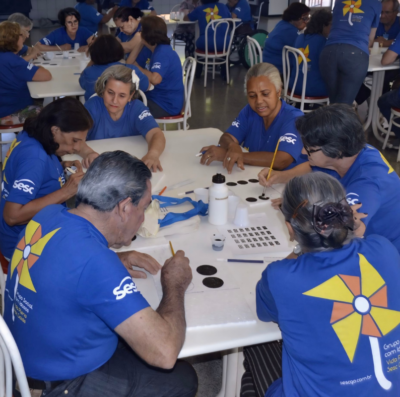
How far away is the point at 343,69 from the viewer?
432 centimetres

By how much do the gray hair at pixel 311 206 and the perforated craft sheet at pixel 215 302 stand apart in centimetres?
30

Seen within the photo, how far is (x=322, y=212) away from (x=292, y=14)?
481cm

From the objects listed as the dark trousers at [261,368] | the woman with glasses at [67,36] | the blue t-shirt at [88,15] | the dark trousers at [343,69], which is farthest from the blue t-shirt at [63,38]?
the dark trousers at [261,368]

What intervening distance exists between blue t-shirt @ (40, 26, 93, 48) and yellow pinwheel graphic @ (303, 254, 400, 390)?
523cm

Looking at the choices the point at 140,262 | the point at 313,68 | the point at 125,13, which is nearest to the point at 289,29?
the point at 313,68

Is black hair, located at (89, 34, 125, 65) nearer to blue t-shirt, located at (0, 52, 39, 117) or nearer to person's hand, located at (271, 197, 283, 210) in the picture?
blue t-shirt, located at (0, 52, 39, 117)

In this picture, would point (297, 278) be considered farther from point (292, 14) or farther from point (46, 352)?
point (292, 14)

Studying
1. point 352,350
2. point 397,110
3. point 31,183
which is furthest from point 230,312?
point 397,110

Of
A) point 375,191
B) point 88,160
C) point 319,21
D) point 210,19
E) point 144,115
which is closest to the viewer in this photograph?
point 375,191

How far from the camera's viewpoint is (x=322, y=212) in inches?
48.8

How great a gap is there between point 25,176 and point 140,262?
28.4 inches

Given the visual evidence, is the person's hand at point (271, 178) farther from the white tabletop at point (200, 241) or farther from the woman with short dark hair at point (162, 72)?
the woman with short dark hair at point (162, 72)

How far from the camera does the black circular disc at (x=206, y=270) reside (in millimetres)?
1629

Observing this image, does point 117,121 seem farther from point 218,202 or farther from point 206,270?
point 206,270
